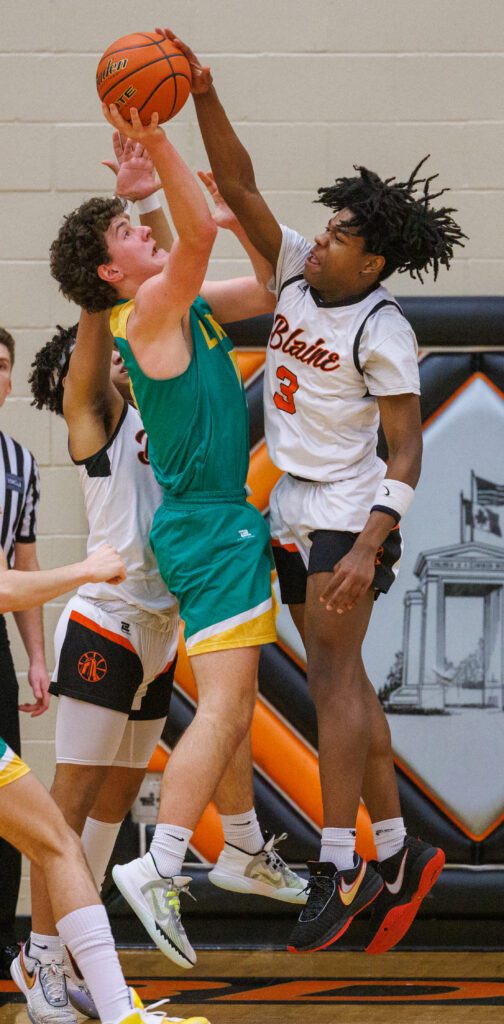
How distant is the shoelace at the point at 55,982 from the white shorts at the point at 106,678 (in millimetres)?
557

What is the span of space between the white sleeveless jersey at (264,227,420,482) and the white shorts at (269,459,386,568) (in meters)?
0.04

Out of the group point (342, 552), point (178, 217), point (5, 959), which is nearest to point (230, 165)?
point (178, 217)

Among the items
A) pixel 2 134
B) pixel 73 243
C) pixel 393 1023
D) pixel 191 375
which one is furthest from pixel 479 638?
pixel 2 134

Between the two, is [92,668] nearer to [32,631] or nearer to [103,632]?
[103,632]

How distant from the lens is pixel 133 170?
393 centimetres

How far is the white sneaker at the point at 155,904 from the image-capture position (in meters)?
3.30

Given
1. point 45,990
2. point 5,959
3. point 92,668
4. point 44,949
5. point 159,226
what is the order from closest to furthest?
1. point 45,990
2. point 44,949
3. point 92,668
4. point 159,226
5. point 5,959

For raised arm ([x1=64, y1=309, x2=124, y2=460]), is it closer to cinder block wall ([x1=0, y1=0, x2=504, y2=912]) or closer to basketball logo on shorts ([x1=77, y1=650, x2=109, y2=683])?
basketball logo on shorts ([x1=77, y1=650, x2=109, y2=683])

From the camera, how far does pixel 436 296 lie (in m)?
5.17

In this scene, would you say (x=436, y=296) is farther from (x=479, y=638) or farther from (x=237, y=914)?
(x=237, y=914)

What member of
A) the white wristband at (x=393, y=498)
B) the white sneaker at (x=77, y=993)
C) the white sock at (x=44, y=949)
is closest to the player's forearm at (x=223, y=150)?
the white wristband at (x=393, y=498)

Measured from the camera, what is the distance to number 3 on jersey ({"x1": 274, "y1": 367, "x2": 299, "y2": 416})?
3752 mm

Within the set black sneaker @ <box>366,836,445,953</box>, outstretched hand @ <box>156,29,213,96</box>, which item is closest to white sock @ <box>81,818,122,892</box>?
black sneaker @ <box>366,836,445,953</box>

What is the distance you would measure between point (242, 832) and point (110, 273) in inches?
63.6
